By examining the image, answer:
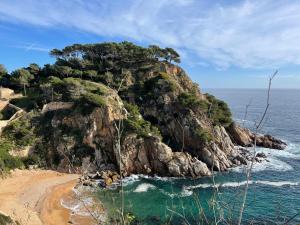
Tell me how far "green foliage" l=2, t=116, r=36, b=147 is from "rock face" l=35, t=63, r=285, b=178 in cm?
219

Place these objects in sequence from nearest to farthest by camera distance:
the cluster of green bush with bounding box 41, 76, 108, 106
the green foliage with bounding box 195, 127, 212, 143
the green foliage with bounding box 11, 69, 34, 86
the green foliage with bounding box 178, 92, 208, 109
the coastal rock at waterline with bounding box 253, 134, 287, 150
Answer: the green foliage with bounding box 195, 127, 212, 143 → the cluster of green bush with bounding box 41, 76, 108, 106 → the green foliage with bounding box 178, 92, 208, 109 → the coastal rock at waterline with bounding box 253, 134, 287, 150 → the green foliage with bounding box 11, 69, 34, 86

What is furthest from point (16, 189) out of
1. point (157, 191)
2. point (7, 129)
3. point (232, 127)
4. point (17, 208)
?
point (232, 127)

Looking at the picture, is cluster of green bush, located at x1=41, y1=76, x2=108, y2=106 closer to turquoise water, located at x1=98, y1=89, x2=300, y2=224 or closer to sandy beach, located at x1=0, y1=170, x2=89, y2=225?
sandy beach, located at x1=0, y1=170, x2=89, y2=225

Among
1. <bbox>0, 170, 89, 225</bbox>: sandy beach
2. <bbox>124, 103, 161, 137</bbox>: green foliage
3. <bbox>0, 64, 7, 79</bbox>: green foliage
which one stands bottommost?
<bbox>0, 170, 89, 225</bbox>: sandy beach

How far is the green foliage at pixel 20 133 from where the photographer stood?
4588cm

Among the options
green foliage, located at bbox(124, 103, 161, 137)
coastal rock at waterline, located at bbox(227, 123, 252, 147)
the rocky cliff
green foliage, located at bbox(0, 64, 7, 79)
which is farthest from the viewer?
green foliage, located at bbox(0, 64, 7, 79)

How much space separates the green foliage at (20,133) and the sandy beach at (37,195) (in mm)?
4896

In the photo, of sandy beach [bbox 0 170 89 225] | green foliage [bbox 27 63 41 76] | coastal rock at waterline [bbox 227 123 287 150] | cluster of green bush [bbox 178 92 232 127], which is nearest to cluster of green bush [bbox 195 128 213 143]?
cluster of green bush [bbox 178 92 232 127]

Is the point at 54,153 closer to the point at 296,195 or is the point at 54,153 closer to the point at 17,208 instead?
the point at 17,208

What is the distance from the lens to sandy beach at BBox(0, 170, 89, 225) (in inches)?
1236

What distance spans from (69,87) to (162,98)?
15.3m

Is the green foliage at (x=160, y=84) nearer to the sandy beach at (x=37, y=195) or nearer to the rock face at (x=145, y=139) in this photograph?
the rock face at (x=145, y=139)

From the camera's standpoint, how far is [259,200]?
35.2 meters

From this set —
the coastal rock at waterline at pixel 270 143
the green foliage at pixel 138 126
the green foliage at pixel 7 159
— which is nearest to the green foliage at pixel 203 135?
the green foliage at pixel 138 126
